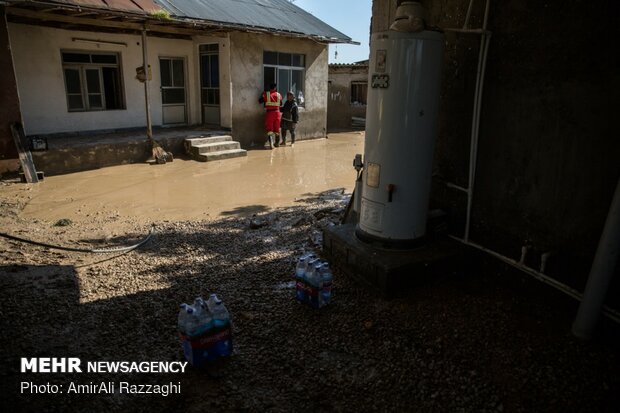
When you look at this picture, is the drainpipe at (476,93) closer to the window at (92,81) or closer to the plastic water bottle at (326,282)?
the plastic water bottle at (326,282)

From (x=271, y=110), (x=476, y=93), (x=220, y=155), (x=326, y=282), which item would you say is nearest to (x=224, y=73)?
(x=271, y=110)

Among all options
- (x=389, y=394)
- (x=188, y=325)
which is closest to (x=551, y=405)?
(x=389, y=394)

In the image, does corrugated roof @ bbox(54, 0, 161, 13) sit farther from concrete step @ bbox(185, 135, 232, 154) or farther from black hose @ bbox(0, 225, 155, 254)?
black hose @ bbox(0, 225, 155, 254)

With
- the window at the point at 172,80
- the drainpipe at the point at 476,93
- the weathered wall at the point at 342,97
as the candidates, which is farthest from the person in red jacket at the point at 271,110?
the drainpipe at the point at 476,93

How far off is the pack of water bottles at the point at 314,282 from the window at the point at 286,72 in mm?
11093

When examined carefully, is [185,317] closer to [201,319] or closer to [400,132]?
[201,319]

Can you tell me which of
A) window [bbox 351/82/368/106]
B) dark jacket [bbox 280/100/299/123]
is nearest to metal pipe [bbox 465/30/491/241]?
dark jacket [bbox 280/100/299/123]

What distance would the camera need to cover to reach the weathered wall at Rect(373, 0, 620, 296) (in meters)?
2.97

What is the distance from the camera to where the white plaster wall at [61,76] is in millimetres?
10164

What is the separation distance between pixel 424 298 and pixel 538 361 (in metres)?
1.00

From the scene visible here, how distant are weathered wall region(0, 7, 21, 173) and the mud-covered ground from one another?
4871 millimetres

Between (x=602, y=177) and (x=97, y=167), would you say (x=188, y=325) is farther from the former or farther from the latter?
(x=97, y=167)

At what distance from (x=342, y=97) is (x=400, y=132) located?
17324mm

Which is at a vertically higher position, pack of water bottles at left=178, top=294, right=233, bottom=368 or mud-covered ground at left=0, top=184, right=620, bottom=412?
pack of water bottles at left=178, top=294, right=233, bottom=368
